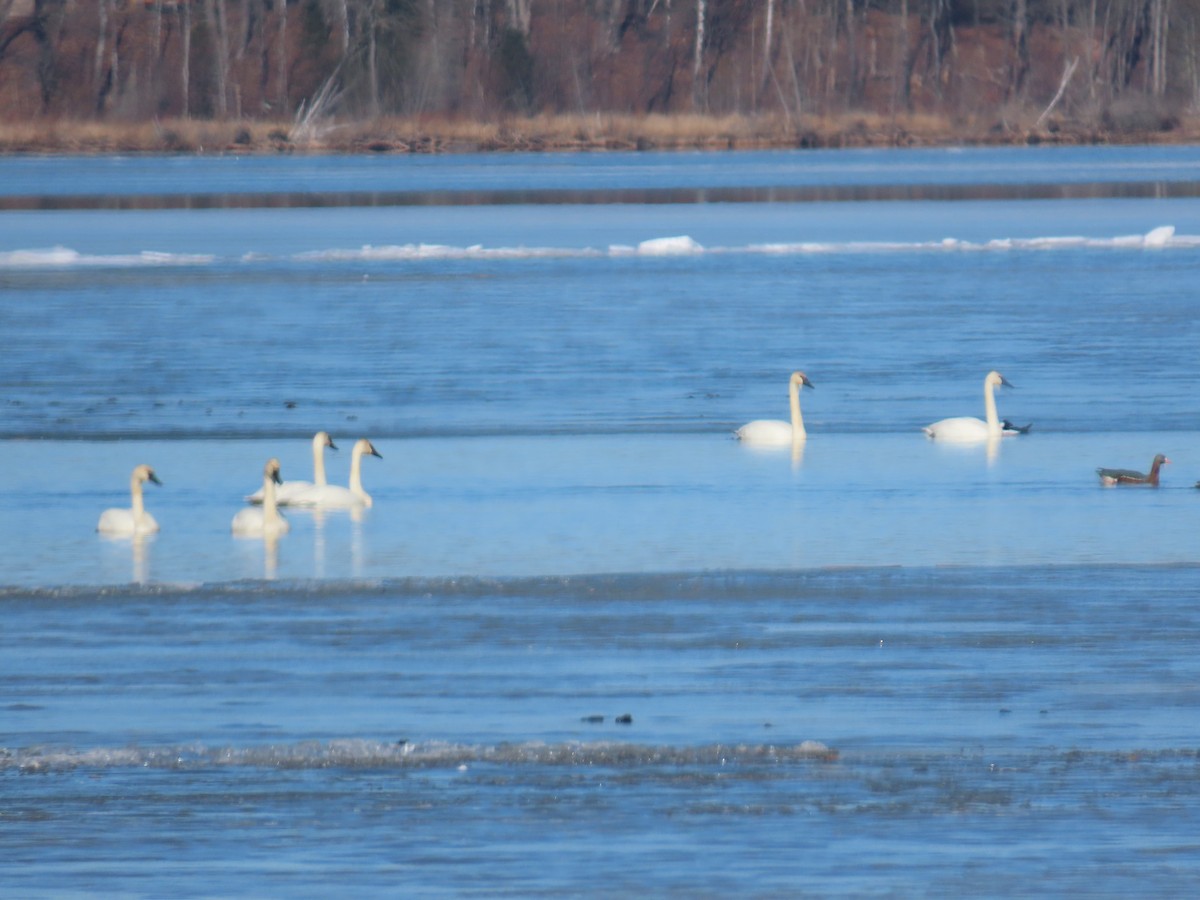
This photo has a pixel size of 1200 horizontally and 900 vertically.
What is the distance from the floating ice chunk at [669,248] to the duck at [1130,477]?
15.4m

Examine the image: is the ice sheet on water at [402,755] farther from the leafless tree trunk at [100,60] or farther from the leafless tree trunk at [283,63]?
the leafless tree trunk at [100,60]

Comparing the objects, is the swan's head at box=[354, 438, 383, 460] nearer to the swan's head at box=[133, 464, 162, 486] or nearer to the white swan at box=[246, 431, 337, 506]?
the white swan at box=[246, 431, 337, 506]

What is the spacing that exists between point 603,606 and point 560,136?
152ft

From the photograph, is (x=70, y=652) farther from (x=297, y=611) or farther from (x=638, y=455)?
(x=638, y=455)

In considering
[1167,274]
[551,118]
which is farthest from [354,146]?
[1167,274]

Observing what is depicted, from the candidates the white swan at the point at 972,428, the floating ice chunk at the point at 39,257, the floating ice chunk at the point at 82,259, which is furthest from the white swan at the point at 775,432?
the floating ice chunk at the point at 39,257

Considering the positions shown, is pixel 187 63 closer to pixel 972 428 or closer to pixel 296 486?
pixel 972 428

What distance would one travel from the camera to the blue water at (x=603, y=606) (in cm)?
505

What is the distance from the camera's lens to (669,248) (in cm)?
2602

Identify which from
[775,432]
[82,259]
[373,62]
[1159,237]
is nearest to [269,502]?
[775,432]

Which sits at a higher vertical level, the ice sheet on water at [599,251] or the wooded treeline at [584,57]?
the wooded treeline at [584,57]

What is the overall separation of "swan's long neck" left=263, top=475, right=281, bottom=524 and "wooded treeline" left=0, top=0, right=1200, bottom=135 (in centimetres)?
4756

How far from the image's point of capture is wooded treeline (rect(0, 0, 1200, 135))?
57.8 meters

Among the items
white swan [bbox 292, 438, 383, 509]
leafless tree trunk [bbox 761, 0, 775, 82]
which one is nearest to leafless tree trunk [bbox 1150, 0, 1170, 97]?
leafless tree trunk [bbox 761, 0, 775, 82]
